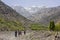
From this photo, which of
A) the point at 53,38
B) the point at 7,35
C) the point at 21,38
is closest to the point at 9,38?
the point at 7,35

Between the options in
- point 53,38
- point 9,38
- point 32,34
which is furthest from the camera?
point 9,38

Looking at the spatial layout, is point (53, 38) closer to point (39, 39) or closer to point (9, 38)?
point (39, 39)

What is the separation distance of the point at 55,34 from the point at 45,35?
1.24 metres

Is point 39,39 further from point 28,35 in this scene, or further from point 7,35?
point 7,35

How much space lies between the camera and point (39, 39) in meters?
21.5

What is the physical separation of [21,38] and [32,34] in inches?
55.2

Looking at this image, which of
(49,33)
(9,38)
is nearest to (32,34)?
(49,33)

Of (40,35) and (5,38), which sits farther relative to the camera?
(5,38)

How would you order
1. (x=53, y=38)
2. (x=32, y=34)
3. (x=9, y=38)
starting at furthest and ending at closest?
(x=9, y=38)
(x=32, y=34)
(x=53, y=38)

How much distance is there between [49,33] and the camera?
849 inches

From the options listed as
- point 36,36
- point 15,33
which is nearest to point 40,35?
point 36,36

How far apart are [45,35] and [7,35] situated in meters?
5.58

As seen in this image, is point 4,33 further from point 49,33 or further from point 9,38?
point 49,33

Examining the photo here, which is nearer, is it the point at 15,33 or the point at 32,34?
the point at 32,34
